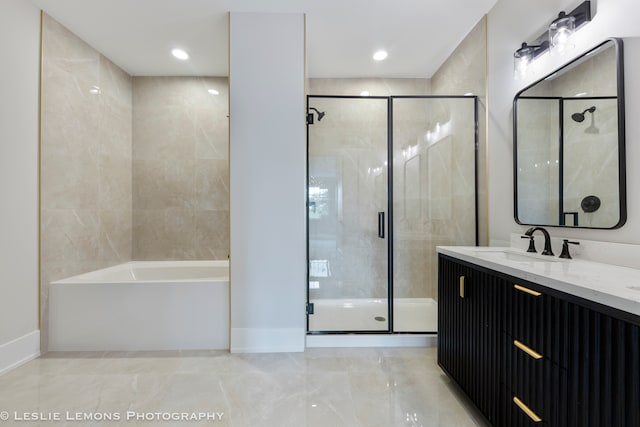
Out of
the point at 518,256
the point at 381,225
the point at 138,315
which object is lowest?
the point at 138,315

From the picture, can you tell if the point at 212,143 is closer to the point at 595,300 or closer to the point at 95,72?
the point at 95,72

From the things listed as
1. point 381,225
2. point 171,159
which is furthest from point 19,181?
point 381,225

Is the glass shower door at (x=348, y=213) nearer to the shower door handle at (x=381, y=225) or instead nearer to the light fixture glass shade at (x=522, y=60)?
the shower door handle at (x=381, y=225)

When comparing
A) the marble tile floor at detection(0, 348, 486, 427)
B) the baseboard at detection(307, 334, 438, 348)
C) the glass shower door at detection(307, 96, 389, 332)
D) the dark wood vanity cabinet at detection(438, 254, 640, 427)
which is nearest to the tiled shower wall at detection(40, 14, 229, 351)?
the marble tile floor at detection(0, 348, 486, 427)

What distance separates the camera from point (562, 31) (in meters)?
1.49

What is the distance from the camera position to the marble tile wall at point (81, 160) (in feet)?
7.37

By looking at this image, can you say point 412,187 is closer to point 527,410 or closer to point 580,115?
point 580,115

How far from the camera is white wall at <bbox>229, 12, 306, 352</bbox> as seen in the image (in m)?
2.22

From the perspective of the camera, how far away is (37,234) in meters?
2.17

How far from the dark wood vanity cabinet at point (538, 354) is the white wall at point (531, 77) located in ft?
1.92

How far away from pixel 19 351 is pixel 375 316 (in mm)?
2672

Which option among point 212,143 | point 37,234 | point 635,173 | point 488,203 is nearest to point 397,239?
point 488,203

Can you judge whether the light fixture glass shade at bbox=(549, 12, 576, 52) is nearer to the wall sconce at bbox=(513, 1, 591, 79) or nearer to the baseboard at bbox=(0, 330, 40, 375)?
the wall sconce at bbox=(513, 1, 591, 79)

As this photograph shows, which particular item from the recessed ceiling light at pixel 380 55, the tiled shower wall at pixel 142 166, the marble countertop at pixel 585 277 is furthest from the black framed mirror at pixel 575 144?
the tiled shower wall at pixel 142 166
